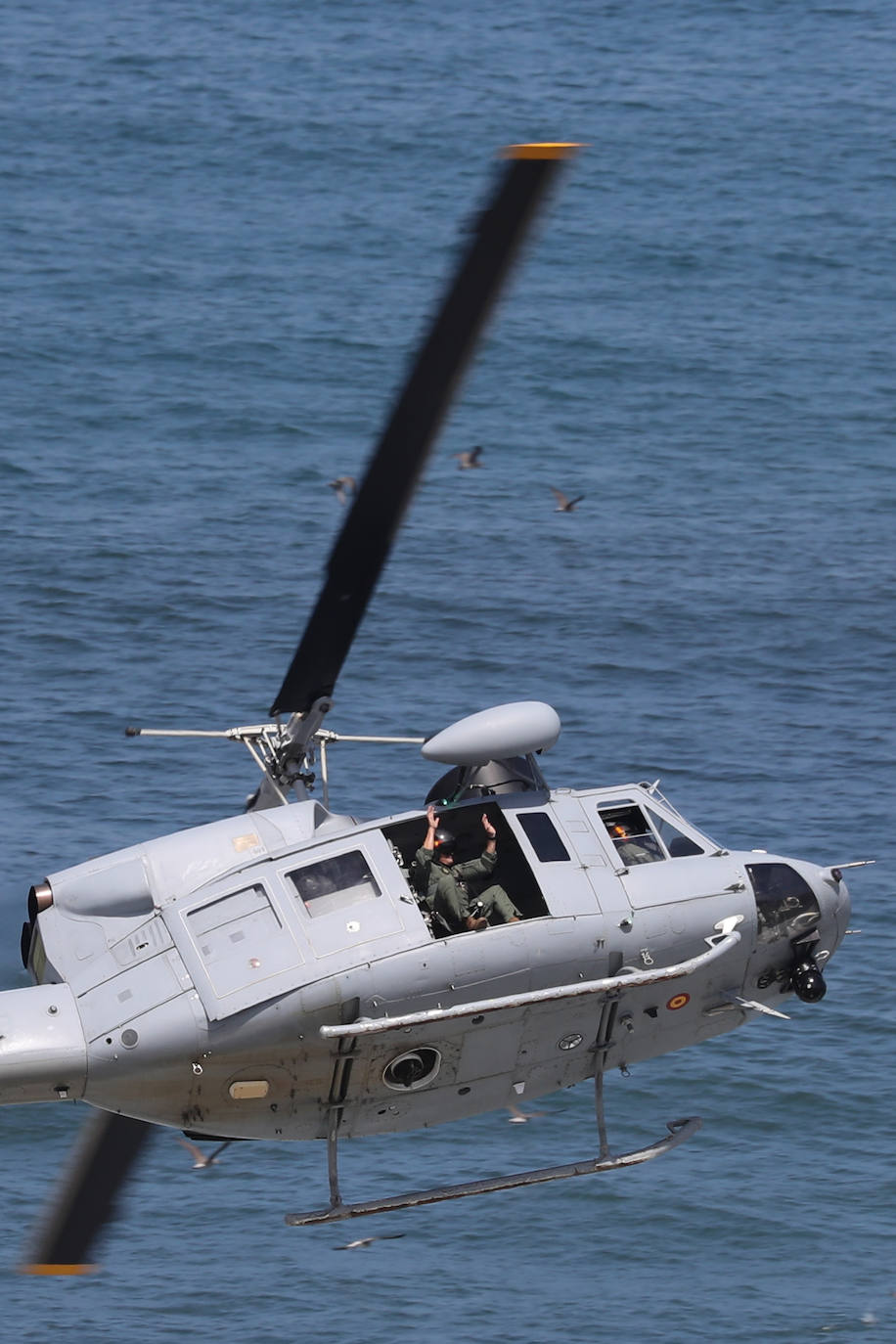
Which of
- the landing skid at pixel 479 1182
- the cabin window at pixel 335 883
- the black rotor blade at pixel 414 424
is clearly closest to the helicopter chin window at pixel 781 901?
the landing skid at pixel 479 1182

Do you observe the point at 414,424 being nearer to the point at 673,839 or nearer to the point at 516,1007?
the point at 516,1007

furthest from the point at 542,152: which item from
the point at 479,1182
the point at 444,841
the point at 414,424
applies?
the point at 479,1182

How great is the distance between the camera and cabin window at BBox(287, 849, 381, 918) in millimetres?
23891

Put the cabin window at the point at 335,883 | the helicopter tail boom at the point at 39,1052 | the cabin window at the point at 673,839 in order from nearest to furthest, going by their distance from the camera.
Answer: the helicopter tail boom at the point at 39,1052 < the cabin window at the point at 335,883 < the cabin window at the point at 673,839

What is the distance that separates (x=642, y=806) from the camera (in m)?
25.8

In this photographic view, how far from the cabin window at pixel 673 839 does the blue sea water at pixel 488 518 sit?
6525 mm

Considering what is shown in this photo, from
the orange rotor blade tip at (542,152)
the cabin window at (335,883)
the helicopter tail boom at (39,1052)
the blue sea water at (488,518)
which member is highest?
the orange rotor blade tip at (542,152)


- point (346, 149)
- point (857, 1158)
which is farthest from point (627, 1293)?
point (346, 149)

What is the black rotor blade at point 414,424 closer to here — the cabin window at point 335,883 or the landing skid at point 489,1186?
the cabin window at point 335,883

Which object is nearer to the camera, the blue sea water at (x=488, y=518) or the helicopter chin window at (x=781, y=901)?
the helicopter chin window at (x=781, y=901)

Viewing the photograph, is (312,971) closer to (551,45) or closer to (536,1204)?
(536,1204)

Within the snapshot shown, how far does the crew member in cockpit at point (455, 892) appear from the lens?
24.5m

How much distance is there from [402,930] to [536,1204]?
22117mm

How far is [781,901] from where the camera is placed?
86.2 feet
